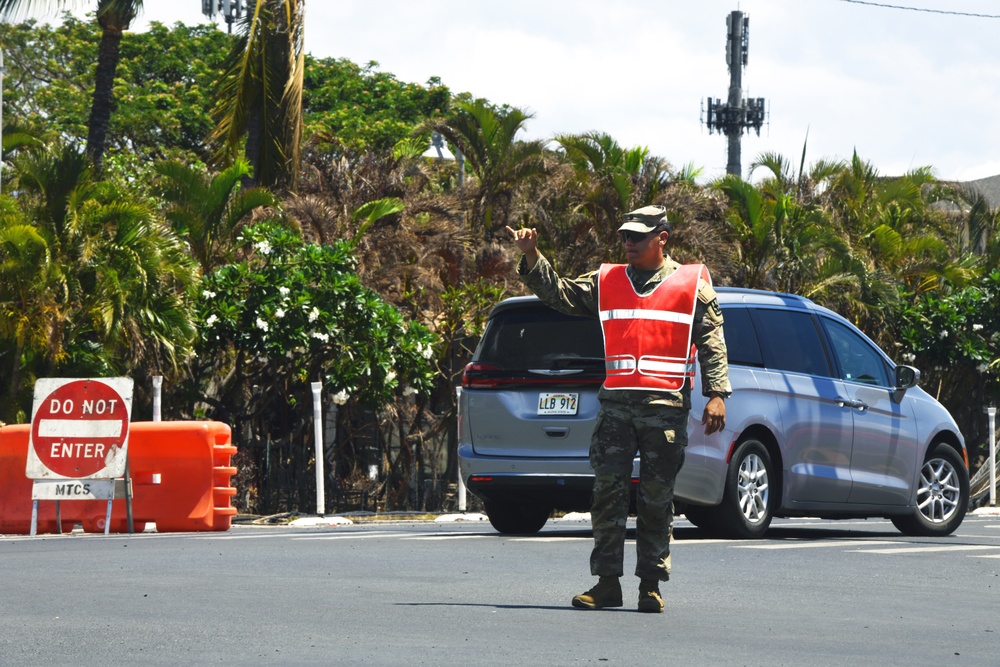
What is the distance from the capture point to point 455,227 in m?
26.9

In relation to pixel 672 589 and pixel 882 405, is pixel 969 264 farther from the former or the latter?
pixel 672 589

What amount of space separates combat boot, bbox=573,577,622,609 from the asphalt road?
0.07 m

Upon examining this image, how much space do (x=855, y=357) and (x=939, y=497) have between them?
1.39 m

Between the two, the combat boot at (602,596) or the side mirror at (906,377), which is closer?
the combat boot at (602,596)

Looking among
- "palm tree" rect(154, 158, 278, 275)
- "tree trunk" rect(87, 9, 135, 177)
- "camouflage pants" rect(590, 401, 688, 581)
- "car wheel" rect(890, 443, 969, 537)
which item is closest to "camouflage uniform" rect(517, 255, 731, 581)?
"camouflage pants" rect(590, 401, 688, 581)

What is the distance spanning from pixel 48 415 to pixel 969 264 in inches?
949

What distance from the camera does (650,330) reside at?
7.90 metres

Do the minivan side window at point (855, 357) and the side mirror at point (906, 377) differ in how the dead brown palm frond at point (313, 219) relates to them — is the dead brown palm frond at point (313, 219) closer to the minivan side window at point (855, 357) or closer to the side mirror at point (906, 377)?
the minivan side window at point (855, 357)

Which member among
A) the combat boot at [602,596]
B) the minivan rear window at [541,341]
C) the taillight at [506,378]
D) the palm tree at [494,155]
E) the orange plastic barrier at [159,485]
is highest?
the palm tree at [494,155]

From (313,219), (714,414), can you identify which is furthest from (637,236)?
(313,219)

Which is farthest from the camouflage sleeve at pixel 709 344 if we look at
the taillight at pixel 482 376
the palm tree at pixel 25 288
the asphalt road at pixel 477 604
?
the palm tree at pixel 25 288

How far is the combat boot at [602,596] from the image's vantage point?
7730 millimetres

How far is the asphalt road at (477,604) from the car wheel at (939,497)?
1.41 meters

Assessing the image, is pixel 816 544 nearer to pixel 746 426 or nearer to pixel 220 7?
pixel 746 426
